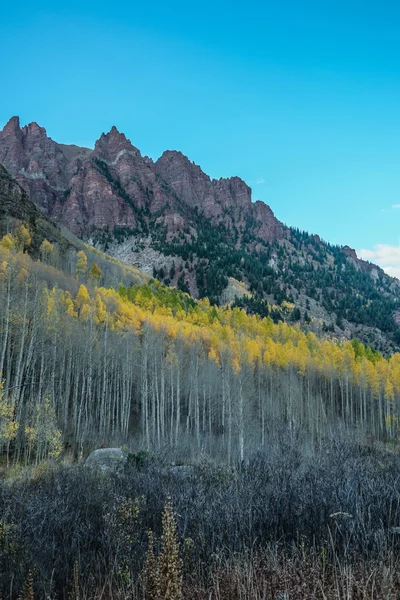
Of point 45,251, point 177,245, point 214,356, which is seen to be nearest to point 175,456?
point 214,356

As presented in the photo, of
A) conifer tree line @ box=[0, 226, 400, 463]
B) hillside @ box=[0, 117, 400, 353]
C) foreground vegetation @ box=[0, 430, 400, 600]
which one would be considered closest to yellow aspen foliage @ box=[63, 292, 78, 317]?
conifer tree line @ box=[0, 226, 400, 463]

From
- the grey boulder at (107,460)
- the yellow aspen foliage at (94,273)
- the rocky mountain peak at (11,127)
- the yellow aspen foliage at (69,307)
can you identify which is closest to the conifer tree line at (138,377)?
the yellow aspen foliage at (69,307)

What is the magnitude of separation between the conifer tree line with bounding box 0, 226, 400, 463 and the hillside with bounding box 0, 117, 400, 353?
177 ft

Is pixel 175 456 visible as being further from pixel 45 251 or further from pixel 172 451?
pixel 45 251

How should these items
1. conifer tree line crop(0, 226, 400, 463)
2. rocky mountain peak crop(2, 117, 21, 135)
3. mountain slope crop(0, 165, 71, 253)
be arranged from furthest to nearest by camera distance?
rocky mountain peak crop(2, 117, 21, 135) → mountain slope crop(0, 165, 71, 253) → conifer tree line crop(0, 226, 400, 463)

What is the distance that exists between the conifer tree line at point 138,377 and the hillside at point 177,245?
5409 centimetres

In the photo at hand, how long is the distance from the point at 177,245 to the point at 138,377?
101 metres

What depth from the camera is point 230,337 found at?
5419 centimetres

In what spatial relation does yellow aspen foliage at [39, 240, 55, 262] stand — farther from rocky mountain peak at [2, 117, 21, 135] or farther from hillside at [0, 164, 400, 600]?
rocky mountain peak at [2, 117, 21, 135]

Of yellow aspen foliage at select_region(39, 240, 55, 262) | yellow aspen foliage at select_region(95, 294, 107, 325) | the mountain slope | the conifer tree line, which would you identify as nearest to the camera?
the conifer tree line

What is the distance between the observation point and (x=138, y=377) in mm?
39906

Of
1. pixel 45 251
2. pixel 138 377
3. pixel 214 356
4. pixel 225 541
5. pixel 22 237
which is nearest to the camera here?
pixel 225 541

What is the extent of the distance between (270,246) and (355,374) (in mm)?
146752

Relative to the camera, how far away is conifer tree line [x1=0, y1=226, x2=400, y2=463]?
85.1 ft
